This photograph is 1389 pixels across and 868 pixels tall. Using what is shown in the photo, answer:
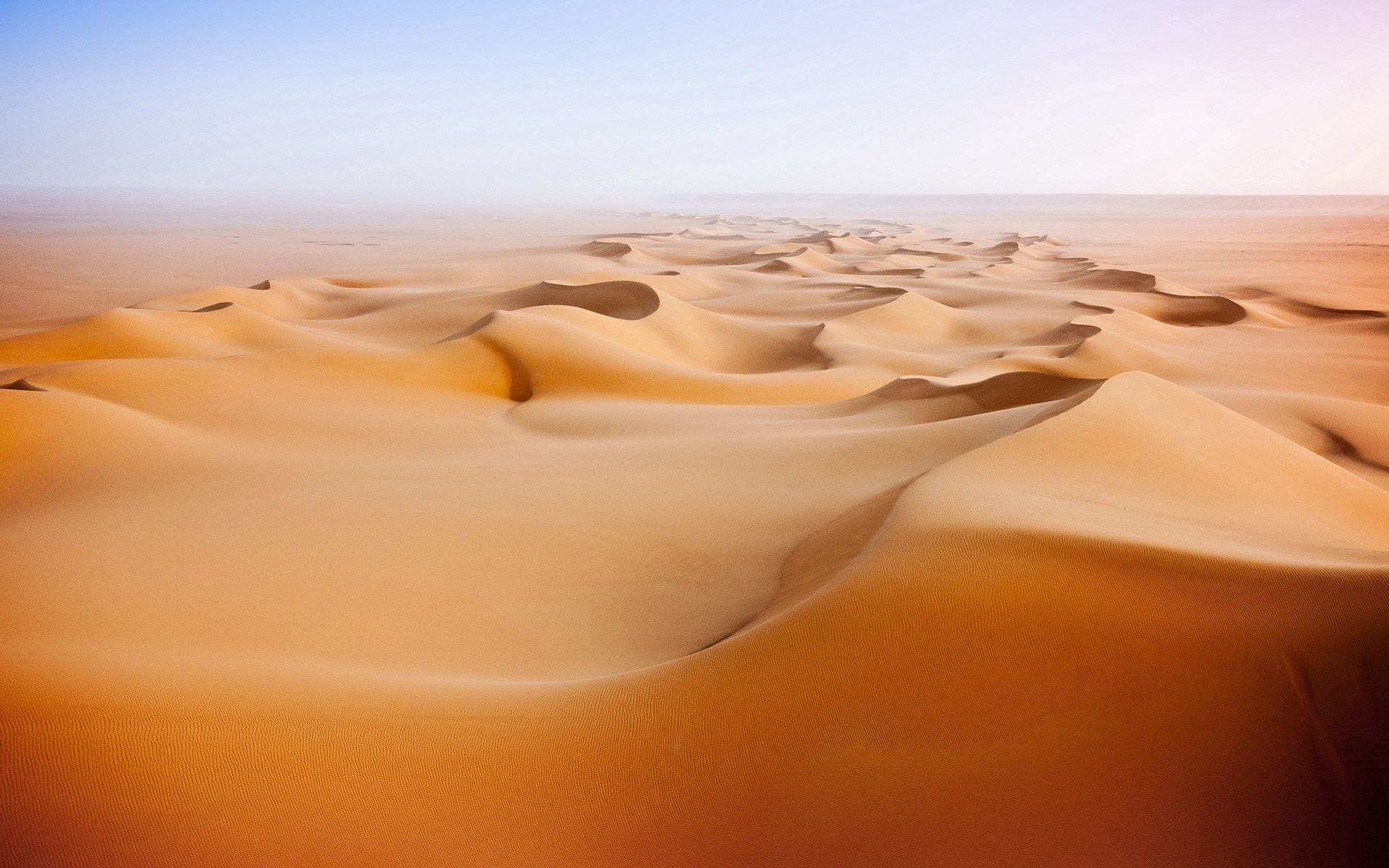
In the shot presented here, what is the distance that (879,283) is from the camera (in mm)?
21750

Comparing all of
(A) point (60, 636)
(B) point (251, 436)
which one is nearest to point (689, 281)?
(B) point (251, 436)

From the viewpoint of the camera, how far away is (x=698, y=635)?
360 cm

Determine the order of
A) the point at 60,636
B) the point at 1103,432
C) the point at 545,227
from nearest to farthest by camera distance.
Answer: the point at 60,636
the point at 1103,432
the point at 545,227

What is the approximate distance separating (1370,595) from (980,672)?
3.76ft

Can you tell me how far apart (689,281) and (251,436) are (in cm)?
1459

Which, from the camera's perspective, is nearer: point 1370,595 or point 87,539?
point 1370,595

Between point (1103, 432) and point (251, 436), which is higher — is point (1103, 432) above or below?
above

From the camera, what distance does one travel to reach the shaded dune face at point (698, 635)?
7.54ft

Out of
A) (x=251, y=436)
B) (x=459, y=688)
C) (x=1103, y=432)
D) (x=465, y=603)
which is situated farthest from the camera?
(x=251, y=436)

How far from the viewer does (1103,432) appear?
471cm

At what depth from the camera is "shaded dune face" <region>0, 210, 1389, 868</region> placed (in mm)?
2299

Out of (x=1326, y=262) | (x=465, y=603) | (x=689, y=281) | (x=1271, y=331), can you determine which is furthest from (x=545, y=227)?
(x=465, y=603)

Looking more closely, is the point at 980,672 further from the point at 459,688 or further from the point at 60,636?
the point at 60,636

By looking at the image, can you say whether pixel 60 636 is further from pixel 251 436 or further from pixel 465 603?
pixel 251 436
